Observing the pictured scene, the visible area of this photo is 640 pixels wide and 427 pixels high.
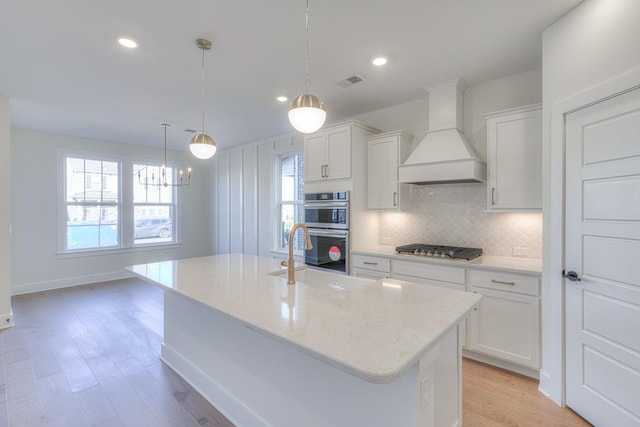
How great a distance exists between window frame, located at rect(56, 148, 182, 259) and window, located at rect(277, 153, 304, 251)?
2789 millimetres

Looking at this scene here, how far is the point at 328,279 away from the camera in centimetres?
238

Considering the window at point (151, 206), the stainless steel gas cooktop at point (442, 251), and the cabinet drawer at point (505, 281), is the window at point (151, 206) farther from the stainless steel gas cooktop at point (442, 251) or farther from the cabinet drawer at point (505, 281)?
the cabinet drawer at point (505, 281)

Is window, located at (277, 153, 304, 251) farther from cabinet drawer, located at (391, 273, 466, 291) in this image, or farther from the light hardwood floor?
the light hardwood floor

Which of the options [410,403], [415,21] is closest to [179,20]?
[415,21]

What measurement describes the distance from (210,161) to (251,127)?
2728mm

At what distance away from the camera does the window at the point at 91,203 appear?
548 cm

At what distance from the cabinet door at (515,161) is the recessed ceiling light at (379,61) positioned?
1159mm

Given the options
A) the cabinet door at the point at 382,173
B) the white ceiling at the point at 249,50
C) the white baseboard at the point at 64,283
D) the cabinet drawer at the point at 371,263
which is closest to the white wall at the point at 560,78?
→ the white ceiling at the point at 249,50

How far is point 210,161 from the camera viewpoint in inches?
282

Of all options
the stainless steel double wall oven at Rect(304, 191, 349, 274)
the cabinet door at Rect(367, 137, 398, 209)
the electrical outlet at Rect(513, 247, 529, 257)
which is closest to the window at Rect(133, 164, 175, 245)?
the stainless steel double wall oven at Rect(304, 191, 349, 274)

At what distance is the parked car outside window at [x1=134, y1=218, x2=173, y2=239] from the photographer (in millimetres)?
6305

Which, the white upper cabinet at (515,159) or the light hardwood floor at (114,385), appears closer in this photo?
the light hardwood floor at (114,385)

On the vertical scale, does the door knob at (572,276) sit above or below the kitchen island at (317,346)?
above

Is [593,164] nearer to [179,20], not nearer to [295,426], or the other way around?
[295,426]
